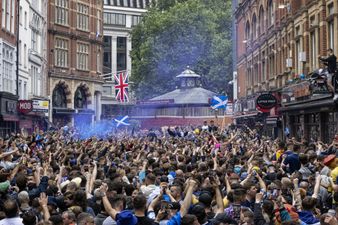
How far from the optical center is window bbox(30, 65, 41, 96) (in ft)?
196

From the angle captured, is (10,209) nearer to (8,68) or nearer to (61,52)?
(8,68)

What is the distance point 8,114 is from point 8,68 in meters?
3.37

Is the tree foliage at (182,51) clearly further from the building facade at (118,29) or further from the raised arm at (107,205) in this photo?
the raised arm at (107,205)

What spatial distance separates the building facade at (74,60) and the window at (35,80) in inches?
331

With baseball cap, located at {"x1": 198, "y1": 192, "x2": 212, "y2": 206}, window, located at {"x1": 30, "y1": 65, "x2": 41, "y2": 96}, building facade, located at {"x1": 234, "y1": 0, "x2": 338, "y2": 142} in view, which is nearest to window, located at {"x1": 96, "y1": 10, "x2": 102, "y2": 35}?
window, located at {"x1": 30, "y1": 65, "x2": 41, "y2": 96}

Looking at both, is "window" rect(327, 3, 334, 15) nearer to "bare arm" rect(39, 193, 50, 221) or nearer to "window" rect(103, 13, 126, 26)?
"bare arm" rect(39, 193, 50, 221)

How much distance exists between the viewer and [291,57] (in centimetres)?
3791

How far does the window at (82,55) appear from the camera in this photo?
259 feet

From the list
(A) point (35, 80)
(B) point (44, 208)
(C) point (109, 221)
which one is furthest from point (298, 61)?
(A) point (35, 80)

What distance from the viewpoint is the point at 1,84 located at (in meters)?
42.6

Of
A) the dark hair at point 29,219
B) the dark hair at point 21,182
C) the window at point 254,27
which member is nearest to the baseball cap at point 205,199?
the dark hair at point 29,219

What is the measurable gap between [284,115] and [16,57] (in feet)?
56.8

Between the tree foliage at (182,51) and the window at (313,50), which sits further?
the tree foliage at (182,51)

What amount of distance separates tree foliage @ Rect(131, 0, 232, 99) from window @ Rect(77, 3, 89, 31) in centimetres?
625
